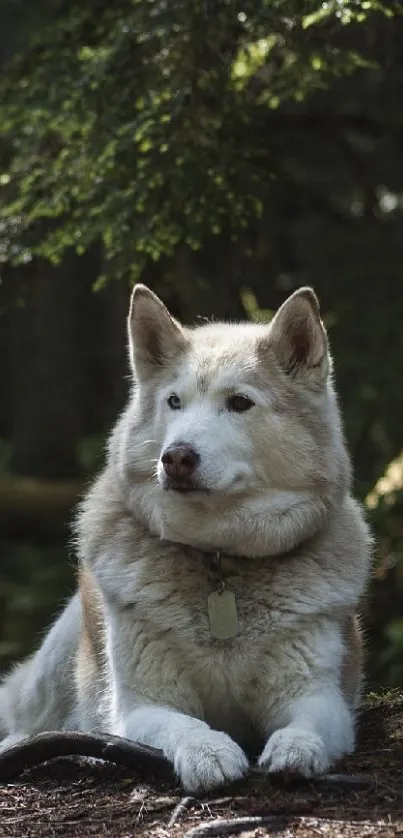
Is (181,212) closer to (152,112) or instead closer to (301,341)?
(152,112)

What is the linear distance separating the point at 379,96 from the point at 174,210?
343cm

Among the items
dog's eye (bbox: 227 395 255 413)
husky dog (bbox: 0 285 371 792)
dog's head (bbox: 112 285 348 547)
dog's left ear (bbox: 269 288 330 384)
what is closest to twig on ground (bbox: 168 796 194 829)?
husky dog (bbox: 0 285 371 792)

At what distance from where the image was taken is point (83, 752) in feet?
15.4

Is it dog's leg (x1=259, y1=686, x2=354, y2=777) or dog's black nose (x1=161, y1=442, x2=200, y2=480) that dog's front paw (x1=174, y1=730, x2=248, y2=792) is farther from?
dog's black nose (x1=161, y1=442, x2=200, y2=480)

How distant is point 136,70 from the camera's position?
6.78 metres

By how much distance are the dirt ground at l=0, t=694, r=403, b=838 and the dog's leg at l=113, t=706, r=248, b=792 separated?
61mm

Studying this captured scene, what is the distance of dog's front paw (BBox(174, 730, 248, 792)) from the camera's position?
4.29 metres

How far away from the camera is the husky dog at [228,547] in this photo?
4887 millimetres

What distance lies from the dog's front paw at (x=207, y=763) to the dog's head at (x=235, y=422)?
0.90 metres

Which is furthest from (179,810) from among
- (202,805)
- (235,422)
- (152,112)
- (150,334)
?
(152,112)

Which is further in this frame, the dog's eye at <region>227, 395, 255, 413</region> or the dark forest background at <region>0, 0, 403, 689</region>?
the dark forest background at <region>0, 0, 403, 689</region>

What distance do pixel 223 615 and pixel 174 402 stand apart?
2.90 feet

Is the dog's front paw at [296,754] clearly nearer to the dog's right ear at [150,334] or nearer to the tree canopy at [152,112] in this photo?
the dog's right ear at [150,334]

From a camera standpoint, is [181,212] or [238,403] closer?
[238,403]
